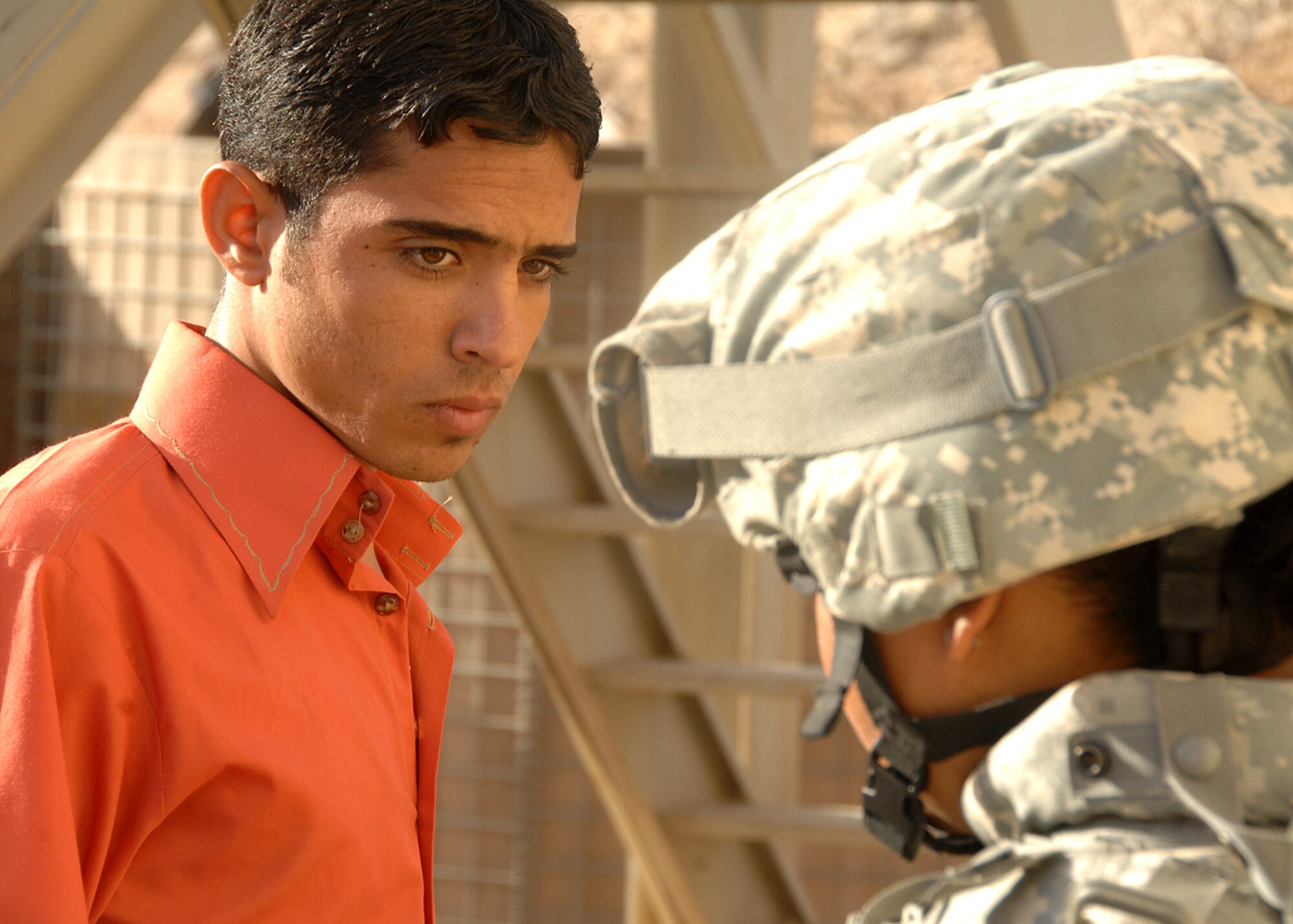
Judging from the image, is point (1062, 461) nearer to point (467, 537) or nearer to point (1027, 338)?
point (1027, 338)

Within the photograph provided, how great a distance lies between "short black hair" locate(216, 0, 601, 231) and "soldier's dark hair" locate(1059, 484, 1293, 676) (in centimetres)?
69

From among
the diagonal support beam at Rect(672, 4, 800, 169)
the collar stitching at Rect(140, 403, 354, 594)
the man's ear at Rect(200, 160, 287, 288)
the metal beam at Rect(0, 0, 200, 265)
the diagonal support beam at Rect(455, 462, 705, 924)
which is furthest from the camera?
the diagonal support beam at Rect(672, 4, 800, 169)

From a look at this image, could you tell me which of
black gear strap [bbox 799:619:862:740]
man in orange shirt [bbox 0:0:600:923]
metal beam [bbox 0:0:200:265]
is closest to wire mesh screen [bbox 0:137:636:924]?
metal beam [bbox 0:0:200:265]

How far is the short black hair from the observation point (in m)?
1.29

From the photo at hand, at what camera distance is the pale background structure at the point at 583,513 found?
220 centimetres

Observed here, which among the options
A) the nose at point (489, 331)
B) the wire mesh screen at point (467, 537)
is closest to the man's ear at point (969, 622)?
the nose at point (489, 331)

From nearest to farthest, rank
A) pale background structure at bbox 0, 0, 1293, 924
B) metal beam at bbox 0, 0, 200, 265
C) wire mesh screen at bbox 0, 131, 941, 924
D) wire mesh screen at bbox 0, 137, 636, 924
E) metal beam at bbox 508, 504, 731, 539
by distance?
metal beam at bbox 0, 0, 200, 265 < pale background structure at bbox 0, 0, 1293, 924 < metal beam at bbox 508, 504, 731, 539 < wire mesh screen at bbox 0, 131, 941, 924 < wire mesh screen at bbox 0, 137, 636, 924

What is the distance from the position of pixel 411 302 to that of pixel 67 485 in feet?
1.16

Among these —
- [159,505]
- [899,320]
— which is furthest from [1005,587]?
[159,505]

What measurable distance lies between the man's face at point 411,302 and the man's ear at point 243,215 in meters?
0.02

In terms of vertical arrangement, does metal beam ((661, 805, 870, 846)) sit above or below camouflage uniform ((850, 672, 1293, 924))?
below

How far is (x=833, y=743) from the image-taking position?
471cm

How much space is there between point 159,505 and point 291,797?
27cm

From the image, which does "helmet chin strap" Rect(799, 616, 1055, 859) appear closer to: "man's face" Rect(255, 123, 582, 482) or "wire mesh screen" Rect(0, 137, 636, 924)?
"man's face" Rect(255, 123, 582, 482)
